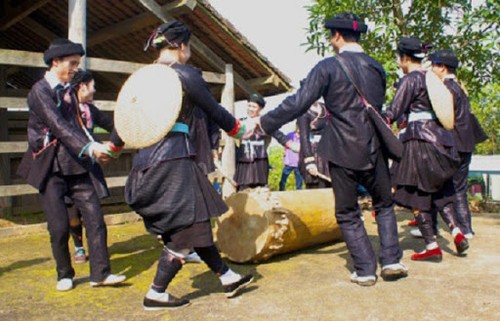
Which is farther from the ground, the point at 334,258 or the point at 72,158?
the point at 72,158

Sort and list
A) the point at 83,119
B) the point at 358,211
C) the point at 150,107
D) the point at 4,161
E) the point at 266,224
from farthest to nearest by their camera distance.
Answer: the point at 4,161, the point at 83,119, the point at 266,224, the point at 358,211, the point at 150,107

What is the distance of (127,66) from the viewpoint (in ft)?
24.4

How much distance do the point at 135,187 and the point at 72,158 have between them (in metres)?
0.89

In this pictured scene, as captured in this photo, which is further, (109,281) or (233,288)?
(109,281)

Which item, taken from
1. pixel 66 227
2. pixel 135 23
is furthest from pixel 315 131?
pixel 135 23

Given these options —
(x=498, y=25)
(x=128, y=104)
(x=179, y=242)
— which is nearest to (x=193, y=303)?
(x=179, y=242)

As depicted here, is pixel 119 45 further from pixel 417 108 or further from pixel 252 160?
pixel 417 108

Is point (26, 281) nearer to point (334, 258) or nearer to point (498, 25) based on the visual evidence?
point (334, 258)

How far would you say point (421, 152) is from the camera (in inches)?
178

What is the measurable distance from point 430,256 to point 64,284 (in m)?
3.21

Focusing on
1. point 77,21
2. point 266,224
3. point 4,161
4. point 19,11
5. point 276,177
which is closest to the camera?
point 266,224

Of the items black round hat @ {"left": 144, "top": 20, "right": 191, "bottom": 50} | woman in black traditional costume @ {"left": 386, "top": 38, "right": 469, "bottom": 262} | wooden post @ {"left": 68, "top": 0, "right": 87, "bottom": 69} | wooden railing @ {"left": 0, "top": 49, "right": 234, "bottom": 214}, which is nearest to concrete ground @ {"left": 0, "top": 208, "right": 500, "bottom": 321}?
woman in black traditional costume @ {"left": 386, "top": 38, "right": 469, "bottom": 262}

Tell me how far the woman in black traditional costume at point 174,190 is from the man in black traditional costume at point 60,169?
0.70 metres

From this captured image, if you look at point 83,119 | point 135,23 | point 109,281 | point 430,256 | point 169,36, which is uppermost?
point 135,23
